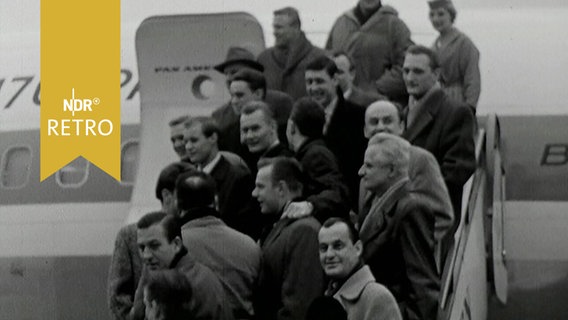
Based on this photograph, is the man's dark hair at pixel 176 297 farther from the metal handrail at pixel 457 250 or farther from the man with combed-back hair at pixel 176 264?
the metal handrail at pixel 457 250

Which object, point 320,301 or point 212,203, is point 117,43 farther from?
point 320,301

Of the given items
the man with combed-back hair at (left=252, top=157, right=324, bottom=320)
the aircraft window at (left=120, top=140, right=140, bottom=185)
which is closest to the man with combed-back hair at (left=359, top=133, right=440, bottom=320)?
the man with combed-back hair at (left=252, top=157, right=324, bottom=320)

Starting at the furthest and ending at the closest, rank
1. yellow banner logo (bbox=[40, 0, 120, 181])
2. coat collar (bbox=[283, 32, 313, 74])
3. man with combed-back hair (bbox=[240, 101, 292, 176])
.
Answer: yellow banner logo (bbox=[40, 0, 120, 181]), coat collar (bbox=[283, 32, 313, 74]), man with combed-back hair (bbox=[240, 101, 292, 176])

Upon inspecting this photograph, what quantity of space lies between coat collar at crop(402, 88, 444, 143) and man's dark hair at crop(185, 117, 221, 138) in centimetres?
133

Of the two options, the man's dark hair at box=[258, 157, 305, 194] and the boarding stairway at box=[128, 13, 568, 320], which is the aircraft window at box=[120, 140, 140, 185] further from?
the man's dark hair at box=[258, 157, 305, 194]

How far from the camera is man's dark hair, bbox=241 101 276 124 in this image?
361 inches

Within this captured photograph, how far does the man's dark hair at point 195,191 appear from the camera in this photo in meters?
9.13

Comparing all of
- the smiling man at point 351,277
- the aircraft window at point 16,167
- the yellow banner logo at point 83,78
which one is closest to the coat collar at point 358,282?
the smiling man at point 351,277

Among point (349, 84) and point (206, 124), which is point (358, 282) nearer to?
point (349, 84)

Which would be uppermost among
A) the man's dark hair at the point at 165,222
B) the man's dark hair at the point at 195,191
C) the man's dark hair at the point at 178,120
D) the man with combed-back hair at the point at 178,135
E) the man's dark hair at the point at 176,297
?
the man's dark hair at the point at 178,120

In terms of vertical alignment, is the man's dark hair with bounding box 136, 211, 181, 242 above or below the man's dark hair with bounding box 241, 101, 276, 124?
below

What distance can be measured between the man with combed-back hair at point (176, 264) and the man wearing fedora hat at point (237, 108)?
2.00ft

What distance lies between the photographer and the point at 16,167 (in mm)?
11320

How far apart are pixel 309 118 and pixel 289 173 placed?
0.37 m
